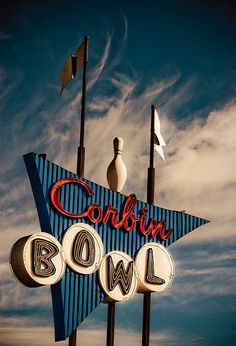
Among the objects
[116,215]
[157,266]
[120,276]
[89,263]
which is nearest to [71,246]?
[89,263]

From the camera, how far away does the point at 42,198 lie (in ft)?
43.0

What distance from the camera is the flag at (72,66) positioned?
15.8 metres

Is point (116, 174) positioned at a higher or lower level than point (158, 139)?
lower

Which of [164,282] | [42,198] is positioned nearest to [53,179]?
[42,198]

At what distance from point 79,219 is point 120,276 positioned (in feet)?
5.09

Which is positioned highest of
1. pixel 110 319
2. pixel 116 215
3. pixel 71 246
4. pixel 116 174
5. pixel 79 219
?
pixel 116 174

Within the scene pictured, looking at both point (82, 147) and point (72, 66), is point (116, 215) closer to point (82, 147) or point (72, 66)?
point (82, 147)

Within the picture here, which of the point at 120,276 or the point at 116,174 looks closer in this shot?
the point at 120,276

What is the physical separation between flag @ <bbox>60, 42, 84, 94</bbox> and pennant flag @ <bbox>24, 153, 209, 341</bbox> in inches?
130

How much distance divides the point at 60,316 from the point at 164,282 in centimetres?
292

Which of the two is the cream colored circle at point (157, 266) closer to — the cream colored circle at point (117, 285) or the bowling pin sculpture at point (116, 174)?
the cream colored circle at point (117, 285)

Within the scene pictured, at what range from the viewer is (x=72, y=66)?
16031 millimetres

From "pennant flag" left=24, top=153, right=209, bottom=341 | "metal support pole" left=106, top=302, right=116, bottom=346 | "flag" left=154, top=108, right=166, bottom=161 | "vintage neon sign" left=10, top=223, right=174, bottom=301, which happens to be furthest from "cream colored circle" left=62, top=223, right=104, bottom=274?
"flag" left=154, top=108, right=166, bottom=161

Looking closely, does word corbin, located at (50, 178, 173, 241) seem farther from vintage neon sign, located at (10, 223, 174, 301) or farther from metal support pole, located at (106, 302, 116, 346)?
metal support pole, located at (106, 302, 116, 346)
